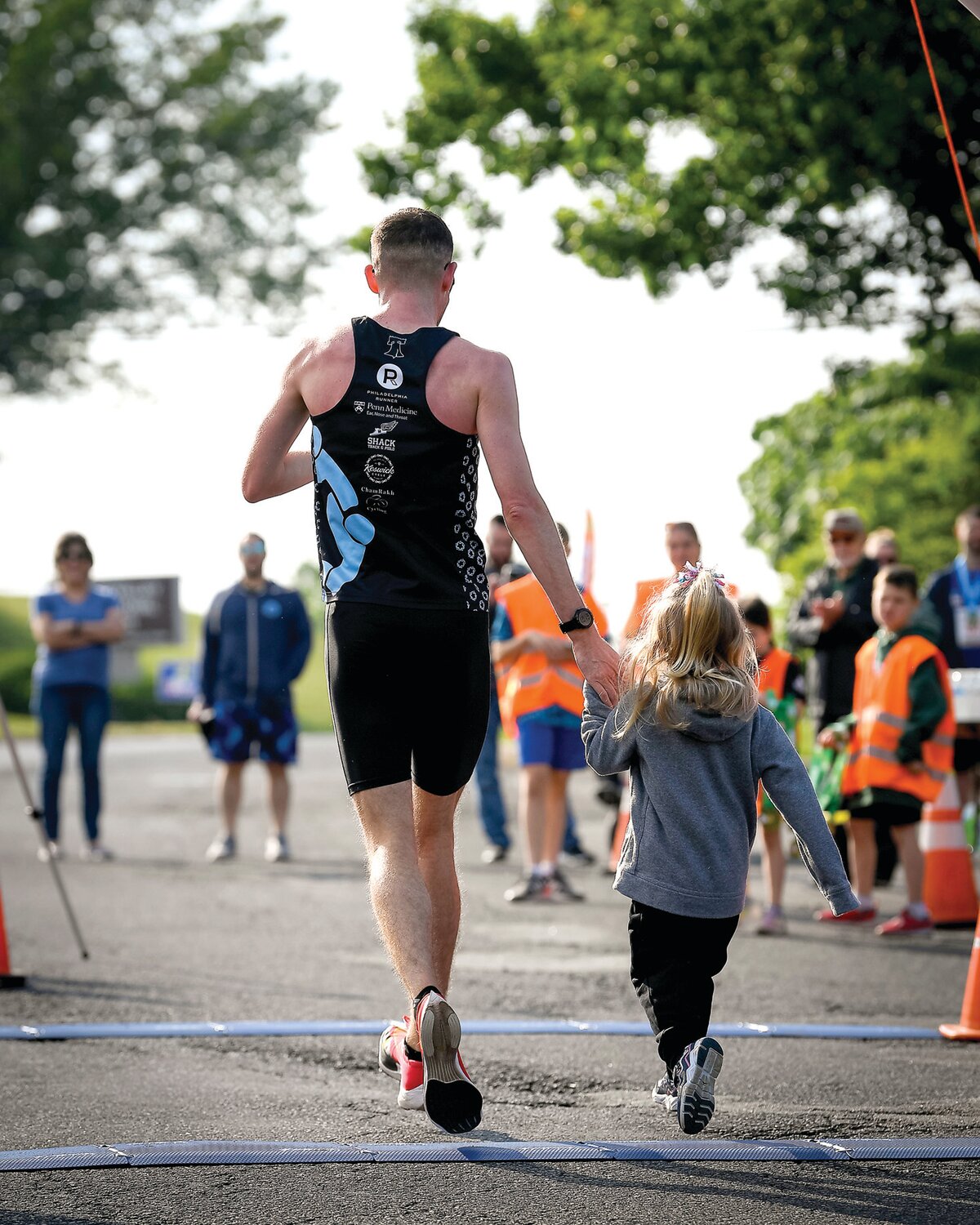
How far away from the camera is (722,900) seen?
15.1 ft

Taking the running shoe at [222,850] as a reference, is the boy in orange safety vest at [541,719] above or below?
above

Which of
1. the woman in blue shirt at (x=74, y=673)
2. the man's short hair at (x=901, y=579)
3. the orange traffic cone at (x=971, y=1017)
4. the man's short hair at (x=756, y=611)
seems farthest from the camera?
the woman in blue shirt at (x=74, y=673)

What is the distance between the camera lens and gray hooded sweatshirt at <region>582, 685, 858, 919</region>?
181 inches

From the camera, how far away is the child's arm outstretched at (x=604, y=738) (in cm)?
465

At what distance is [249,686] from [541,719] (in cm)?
299

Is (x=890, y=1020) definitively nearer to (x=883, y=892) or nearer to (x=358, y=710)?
(x=358, y=710)

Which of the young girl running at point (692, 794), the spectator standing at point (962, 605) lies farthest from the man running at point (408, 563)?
the spectator standing at point (962, 605)

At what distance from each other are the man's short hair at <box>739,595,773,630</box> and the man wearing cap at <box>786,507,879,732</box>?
182 cm

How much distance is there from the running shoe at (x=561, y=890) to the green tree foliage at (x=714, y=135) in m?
6.06

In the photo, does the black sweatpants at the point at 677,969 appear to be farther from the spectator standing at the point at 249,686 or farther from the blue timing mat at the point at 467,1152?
the spectator standing at the point at 249,686

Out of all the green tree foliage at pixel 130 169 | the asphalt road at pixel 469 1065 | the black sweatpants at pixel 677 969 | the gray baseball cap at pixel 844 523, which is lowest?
the asphalt road at pixel 469 1065

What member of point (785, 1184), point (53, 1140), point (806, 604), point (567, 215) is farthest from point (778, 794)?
point (567, 215)

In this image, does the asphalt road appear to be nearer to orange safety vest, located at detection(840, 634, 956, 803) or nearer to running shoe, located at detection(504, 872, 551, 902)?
running shoe, located at detection(504, 872, 551, 902)

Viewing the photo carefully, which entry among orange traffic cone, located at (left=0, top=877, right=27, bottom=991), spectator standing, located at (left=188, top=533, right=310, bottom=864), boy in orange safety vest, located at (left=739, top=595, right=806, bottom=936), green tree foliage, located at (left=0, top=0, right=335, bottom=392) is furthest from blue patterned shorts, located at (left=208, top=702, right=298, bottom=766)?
green tree foliage, located at (left=0, top=0, right=335, bottom=392)
